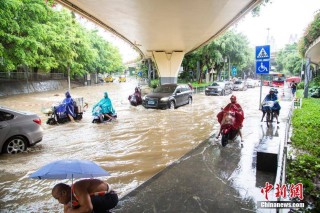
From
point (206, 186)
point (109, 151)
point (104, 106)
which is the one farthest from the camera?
point (104, 106)

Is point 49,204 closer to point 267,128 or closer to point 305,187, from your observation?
point 305,187

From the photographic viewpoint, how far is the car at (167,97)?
52.9 ft

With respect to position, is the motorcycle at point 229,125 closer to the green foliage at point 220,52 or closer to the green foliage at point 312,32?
the green foliage at point 312,32

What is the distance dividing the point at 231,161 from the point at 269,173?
105 centimetres

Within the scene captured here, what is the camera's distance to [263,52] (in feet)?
38.3

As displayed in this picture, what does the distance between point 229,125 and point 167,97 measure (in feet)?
28.8

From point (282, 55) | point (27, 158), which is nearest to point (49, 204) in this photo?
point (27, 158)

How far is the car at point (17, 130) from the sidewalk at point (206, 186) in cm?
408

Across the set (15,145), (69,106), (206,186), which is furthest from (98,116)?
(206,186)

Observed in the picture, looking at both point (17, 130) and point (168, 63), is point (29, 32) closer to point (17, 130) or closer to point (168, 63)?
point (168, 63)

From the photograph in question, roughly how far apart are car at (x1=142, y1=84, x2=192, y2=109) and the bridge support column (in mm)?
7852

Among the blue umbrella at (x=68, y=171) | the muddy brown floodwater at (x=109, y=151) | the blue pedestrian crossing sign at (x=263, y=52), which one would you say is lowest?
the muddy brown floodwater at (x=109, y=151)

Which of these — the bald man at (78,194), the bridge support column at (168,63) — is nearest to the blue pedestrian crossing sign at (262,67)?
the bald man at (78,194)

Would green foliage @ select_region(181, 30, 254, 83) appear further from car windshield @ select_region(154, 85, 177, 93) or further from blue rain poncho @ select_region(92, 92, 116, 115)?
blue rain poncho @ select_region(92, 92, 116, 115)
